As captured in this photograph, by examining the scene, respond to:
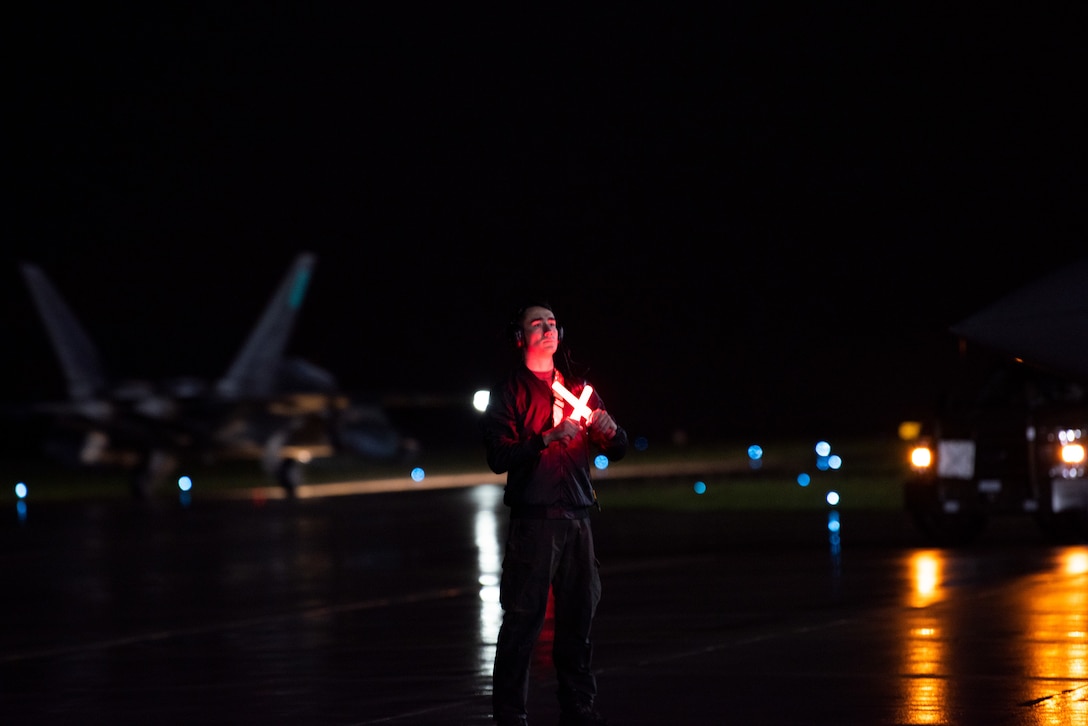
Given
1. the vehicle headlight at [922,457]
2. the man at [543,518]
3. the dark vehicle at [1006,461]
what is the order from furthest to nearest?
the vehicle headlight at [922,457]
the dark vehicle at [1006,461]
the man at [543,518]

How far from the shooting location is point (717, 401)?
89438 mm

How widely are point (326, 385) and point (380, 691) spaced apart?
3643 centimetres

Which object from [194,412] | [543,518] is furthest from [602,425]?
[194,412]

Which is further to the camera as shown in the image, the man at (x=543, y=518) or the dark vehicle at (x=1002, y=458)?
the dark vehicle at (x=1002, y=458)

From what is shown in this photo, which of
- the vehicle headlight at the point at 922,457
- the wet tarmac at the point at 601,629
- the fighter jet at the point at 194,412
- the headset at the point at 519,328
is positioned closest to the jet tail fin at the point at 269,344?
the fighter jet at the point at 194,412

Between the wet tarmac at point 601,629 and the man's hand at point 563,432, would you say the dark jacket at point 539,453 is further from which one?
the wet tarmac at point 601,629

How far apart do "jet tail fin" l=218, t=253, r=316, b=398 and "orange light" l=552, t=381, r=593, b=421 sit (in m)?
36.2

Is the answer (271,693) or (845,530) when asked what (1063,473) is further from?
(271,693)

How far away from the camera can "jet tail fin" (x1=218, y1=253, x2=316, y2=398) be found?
44406mm

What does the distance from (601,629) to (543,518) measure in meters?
5.47

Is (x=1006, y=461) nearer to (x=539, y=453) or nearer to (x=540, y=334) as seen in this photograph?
(x=540, y=334)

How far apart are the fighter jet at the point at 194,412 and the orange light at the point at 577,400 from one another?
33264 mm

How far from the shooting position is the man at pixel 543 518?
26.4ft

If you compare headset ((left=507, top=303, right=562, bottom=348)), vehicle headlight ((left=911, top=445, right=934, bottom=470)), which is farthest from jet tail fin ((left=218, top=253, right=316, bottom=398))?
headset ((left=507, top=303, right=562, bottom=348))
